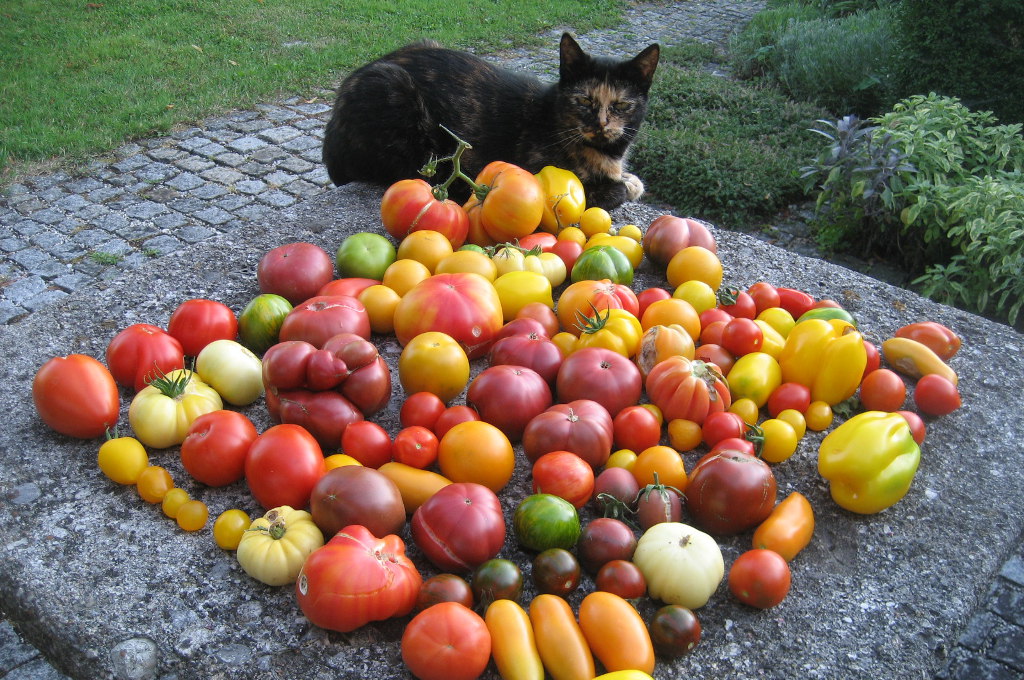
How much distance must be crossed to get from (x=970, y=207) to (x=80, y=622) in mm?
4300

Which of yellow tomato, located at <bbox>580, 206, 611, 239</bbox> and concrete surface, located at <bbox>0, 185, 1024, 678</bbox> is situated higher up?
yellow tomato, located at <bbox>580, 206, 611, 239</bbox>

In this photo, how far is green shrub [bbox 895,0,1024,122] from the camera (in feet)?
17.6

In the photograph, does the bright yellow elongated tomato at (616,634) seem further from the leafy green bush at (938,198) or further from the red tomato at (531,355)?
the leafy green bush at (938,198)

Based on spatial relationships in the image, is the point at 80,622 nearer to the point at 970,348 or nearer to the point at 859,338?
the point at 859,338

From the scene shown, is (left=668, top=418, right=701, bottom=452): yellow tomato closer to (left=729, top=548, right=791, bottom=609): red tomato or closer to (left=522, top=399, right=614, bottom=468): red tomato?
(left=522, top=399, right=614, bottom=468): red tomato

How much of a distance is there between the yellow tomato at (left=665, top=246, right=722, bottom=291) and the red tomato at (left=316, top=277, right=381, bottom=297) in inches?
43.3

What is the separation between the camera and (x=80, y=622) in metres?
1.68

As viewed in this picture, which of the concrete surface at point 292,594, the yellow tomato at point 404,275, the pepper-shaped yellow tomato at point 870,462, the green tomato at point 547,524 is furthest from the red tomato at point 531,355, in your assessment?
the pepper-shaped yellow tomato at point 870,462

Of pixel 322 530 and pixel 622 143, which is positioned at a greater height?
pixel 622 143

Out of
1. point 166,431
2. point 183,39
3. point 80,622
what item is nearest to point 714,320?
point 166,431

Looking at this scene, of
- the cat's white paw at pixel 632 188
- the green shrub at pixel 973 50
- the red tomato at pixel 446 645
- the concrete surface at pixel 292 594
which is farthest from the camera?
the green shrub at pixel 973 50

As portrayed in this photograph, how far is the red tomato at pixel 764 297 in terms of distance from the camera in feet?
9.00

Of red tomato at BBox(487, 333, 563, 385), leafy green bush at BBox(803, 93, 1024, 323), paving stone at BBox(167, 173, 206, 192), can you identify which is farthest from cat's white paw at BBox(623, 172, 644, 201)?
paving stone at BBox(167, 173, 206, 192)

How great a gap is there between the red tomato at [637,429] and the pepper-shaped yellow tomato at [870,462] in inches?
17.5
